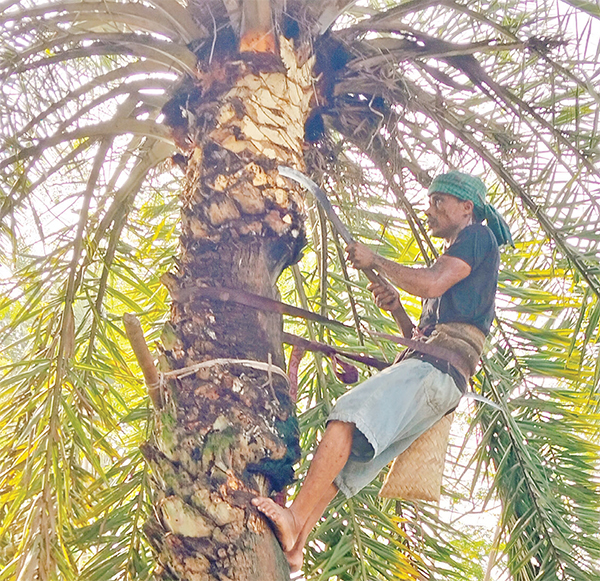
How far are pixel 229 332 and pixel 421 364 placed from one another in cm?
71

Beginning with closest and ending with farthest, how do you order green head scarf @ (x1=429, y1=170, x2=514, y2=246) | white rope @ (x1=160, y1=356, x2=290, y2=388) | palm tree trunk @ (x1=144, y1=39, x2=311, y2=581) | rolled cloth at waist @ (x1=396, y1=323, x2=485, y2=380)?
1. palm tree trunk @ (x1=144, y1=39, x2=311, y2=581)
2. white rope @ (x1=160, y1=356, x2=290, y2=388)
3. rolled cloth at waist @ (x1=396, y1=323, x2=485, y2=380)
4. green head scarf @ (x1=429, y1=170, x2=514, y2=246)

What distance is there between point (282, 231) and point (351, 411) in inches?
22.4

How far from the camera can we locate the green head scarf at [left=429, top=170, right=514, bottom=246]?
97.9 inches

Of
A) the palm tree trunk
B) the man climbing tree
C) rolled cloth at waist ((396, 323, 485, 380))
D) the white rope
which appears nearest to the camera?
the palm tree trunk


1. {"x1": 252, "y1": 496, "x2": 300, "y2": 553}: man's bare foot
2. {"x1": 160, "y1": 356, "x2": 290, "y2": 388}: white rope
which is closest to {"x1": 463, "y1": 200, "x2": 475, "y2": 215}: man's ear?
{"x1": 160, "y1": 356, "x2": 290, "y2": 388}: white rope

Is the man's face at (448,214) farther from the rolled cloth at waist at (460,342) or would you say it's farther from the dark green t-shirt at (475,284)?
the rolled cloth at waist at (460,342)

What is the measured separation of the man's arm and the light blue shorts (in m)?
0.25

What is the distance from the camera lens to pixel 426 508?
3275 mm

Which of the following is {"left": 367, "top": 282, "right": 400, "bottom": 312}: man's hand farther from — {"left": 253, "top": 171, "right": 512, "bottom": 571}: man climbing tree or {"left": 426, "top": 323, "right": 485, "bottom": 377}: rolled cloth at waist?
{"left": 426, "top": 323, "right": 485, "bottom": 377}: rolled cloth at waist

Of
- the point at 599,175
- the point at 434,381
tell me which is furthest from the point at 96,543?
the point at 599,175

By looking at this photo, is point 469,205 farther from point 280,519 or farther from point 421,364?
point 280,519

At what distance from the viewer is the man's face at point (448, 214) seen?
2.52m

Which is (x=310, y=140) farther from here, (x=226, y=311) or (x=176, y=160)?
(x=226, y=311)

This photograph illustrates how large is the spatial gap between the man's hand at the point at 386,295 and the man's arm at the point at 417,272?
14 cm
